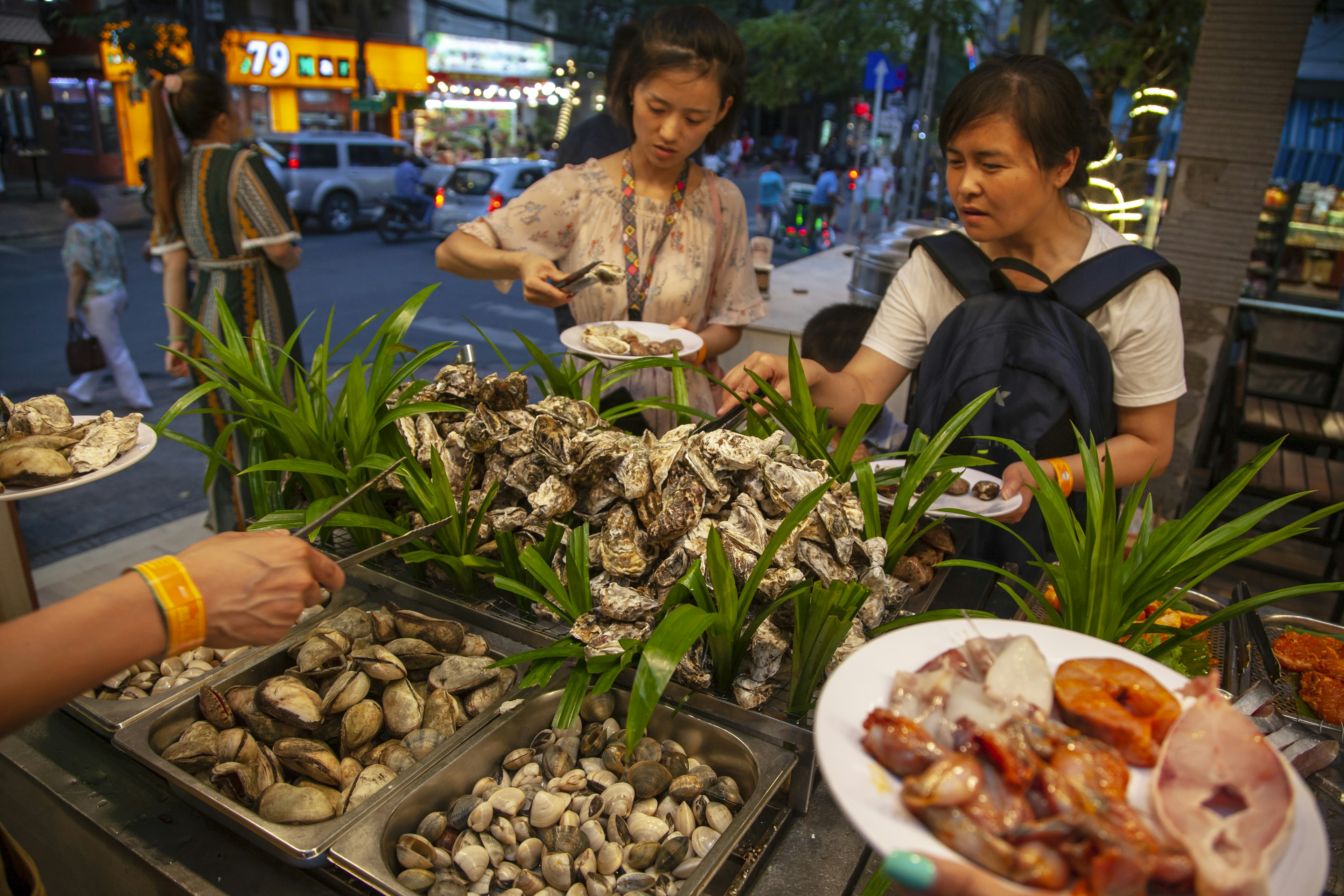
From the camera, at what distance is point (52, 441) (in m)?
1.40

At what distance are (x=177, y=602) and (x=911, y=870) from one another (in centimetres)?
79

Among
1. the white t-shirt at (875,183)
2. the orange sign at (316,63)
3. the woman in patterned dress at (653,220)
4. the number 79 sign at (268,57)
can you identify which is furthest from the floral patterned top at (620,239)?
the number 79 sign at (268,57)

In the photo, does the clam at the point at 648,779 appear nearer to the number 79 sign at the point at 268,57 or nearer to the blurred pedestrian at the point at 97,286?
the blurred pedestrian at the point at 97,286

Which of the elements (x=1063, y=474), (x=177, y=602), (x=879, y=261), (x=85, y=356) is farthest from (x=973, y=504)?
(x=85, y=356)

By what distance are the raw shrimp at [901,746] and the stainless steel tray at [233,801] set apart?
749 mm

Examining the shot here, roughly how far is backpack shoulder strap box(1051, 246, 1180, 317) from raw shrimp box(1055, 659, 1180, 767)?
1155 millimetres

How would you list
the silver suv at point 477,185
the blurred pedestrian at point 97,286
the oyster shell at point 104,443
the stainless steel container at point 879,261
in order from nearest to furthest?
the oyster shell at point 104,443, the stainless steel container at point 879,261, the blurred pedestrian at point 97,286, the silver suv at point 477,185

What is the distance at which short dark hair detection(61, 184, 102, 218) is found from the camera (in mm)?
5348

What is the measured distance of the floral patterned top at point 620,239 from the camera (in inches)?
89.0

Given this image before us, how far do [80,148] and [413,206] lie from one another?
395cm

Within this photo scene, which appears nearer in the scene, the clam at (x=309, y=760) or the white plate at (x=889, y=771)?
the white plate at (x=889, y=771)

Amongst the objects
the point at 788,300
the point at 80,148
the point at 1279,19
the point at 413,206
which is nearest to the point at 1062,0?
the point at 1279,19

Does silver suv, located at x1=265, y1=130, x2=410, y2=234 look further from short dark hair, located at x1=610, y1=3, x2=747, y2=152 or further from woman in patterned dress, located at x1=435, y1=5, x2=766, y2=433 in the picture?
short dark hair, located at x1=610, y1=3, x2=747, y2=152

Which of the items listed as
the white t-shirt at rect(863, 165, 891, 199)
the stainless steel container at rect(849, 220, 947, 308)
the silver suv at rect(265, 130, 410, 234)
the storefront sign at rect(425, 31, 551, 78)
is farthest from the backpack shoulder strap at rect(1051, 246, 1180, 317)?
the storefront sign at rect(425, 31, 551, 78)
